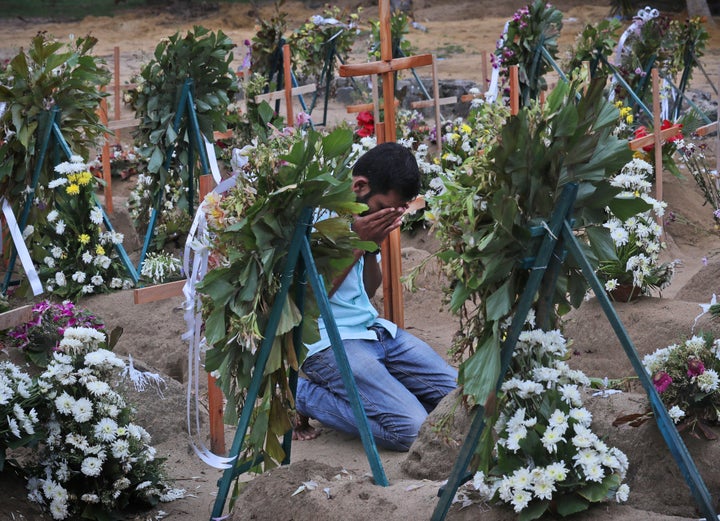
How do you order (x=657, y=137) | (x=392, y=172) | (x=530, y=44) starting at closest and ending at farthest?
(x=392, y=172) → (x=657, y=137) → (x=530, y=44)

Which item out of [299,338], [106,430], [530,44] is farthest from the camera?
[530,44]

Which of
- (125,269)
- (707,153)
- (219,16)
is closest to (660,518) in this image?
(125,269)

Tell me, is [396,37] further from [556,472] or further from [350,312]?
[556,472]

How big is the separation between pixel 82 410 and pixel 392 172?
4.81 feet

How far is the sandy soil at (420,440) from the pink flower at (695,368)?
0.16m

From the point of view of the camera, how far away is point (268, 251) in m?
3.00

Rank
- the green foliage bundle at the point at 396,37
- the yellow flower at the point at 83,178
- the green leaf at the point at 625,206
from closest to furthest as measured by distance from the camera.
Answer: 1. the green leaf at the point at 625,206
2. the yellow flower at the point at 83,178
3. the green foliage bundle at the point at 396,37

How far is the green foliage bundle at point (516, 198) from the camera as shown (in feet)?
8.43

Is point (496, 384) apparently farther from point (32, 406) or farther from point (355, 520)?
point (32, 406)

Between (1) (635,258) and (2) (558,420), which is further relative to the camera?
(1) (635,258)

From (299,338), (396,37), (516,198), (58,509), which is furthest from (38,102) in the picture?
(396,37)

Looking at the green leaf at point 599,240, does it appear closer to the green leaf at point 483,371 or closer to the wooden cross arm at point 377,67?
the green leaf at point 483,371

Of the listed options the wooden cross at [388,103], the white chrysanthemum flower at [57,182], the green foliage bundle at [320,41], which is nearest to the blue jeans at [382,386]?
the wooden cross at [388,103]

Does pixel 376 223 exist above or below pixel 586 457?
above
